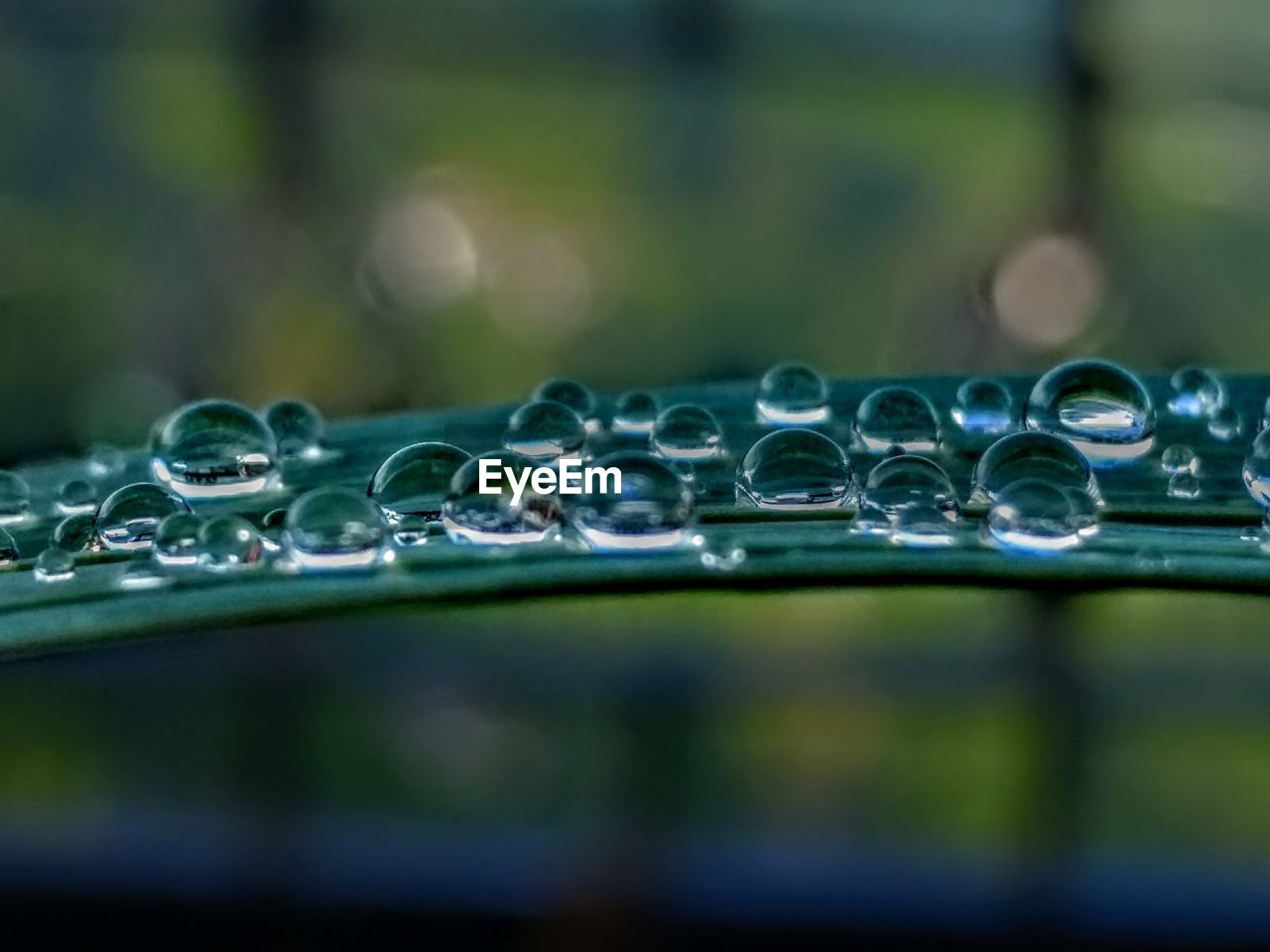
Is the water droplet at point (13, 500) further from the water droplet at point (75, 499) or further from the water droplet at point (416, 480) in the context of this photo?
the water droplet at point (416, 480)

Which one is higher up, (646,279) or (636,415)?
(646,279)

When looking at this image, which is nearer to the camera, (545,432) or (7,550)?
(7,550)

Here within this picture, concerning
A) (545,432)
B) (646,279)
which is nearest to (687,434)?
(545,432)

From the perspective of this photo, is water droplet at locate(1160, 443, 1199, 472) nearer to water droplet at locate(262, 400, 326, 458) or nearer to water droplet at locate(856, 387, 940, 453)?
water droplet at locate(856, 387, 940, 453)

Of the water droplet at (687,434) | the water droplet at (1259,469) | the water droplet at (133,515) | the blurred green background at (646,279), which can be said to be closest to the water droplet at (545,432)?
the water droplet at (687,434)

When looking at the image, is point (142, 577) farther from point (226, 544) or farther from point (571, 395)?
point (571, 395)

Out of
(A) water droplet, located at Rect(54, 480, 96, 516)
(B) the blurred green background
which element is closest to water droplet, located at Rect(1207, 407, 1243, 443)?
(A) water droplet, located at Rect(54, 480, 96, 516)

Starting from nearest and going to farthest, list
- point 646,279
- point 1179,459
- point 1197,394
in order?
point 1179,459
point 1197,394
point 646,279
